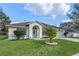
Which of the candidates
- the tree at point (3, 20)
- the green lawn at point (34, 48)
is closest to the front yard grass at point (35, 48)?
the green lawn at point (34, 48)

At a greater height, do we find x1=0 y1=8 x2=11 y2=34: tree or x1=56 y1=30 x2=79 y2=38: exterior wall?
x1=0 y1=8 x2=11 y2=34: tree

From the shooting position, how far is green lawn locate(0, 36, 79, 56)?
246 inches

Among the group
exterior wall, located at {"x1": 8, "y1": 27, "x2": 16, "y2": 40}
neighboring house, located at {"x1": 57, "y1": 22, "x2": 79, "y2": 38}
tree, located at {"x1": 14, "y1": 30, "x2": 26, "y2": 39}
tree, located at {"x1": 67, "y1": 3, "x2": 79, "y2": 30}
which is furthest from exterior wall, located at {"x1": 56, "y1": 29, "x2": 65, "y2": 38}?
exterior wall, located at {"x1": 8, "y1": 27, "x2": 16, "y2": 40}

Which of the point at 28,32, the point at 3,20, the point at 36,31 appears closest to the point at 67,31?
the point at 36,31

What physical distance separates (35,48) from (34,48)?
0.04 ft

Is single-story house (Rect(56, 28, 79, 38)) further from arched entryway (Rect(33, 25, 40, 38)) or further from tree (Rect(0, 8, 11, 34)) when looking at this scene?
tree (Rect(0, 8, 11, 34))

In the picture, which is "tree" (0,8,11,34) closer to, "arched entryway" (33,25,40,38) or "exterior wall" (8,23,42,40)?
"exterior wall" (8,23,42,40)

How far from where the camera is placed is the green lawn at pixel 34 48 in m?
6.26

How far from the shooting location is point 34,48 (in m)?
6.28

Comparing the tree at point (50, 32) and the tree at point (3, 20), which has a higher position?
the tree at point (3, 20)

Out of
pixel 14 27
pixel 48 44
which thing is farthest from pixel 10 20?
pixel 48 44

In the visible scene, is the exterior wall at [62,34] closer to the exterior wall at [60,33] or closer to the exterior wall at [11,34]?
the exterior wall at [60,33]

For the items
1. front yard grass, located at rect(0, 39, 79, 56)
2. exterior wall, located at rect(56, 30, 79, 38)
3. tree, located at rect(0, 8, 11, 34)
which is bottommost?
front yard grass, located at rect(0, 39, 79, 56)

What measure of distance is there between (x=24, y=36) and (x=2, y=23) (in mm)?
327
